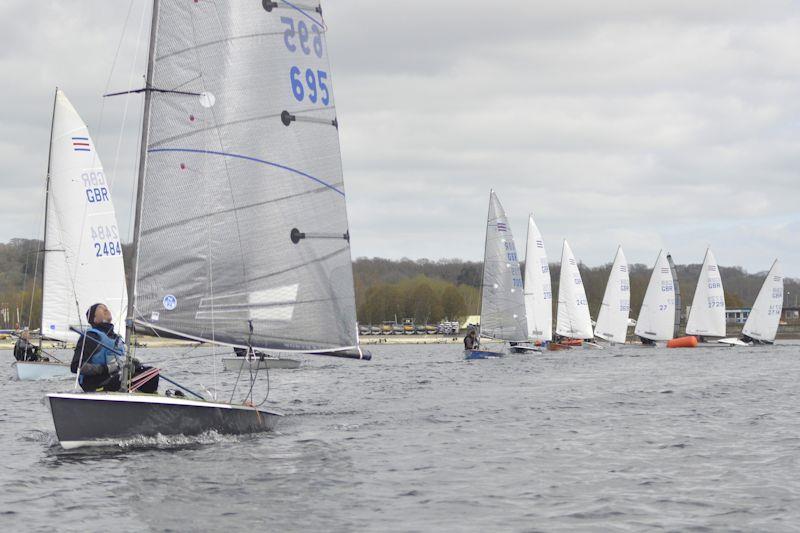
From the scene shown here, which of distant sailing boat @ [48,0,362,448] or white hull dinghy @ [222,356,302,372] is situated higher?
distant sailing boat @ [48,0,362,448]

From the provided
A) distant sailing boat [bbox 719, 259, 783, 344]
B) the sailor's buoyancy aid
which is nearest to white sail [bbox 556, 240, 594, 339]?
distant sailing boat [bbox 719, 259, 783, 344]

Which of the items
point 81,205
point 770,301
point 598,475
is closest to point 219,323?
Result: point 598,475

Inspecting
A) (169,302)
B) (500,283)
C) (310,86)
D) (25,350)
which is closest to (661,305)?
(500,283)

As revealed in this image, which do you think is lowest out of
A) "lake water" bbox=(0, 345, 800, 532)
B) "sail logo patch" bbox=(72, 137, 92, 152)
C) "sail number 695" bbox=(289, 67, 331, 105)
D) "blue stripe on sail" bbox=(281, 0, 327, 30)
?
"lake water" bbox=(0, 345, 800, 532)

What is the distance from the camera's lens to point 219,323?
1811 centimetres

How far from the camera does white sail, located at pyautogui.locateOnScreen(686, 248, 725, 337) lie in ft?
275

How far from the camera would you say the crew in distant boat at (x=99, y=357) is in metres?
17.3

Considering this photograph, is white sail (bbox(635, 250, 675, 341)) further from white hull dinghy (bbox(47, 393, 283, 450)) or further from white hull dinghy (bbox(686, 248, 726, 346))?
white hull dinghy (bbox(47, 393, 283, 450))

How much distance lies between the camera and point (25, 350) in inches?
1622

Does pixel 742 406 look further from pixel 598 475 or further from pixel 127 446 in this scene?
pixel 127 446

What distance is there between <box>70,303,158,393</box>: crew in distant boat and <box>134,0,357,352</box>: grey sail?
714mm

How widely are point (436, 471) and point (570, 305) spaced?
63.3 meters

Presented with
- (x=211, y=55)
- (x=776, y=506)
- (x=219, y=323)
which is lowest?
(x=776, y=506)

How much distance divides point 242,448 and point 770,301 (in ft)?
234
